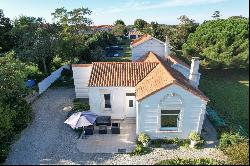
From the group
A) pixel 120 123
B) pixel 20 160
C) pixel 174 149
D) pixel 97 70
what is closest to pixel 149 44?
pixel 97 70

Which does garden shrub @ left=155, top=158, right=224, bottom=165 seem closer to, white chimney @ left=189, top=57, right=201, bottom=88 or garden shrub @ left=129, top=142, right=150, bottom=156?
garden shrub @ left=129, top=142, right=150, bottom=156

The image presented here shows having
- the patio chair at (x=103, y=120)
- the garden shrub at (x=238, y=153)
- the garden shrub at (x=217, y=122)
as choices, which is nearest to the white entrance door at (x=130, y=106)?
the patio chair at (x=103, y=120)

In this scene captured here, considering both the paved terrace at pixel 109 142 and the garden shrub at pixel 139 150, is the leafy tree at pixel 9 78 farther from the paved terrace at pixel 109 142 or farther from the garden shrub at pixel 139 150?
the garden shrub at pixel 139 150

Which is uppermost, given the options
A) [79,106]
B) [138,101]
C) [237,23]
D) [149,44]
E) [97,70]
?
[237,23]

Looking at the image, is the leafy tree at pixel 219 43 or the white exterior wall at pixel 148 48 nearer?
the white exterior wall at pixel 148 48

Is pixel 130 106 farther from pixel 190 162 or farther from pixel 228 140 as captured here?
pixel 228 140

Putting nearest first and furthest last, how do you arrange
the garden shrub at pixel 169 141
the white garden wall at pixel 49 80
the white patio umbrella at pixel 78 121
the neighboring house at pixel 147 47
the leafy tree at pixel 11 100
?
the garden shrub at pixel 169 141
the white patio umbrella at pixel 78 121
the leafy tree at pixel 11 100
the white garden wall at pixel 49 80
the neighboring house at pixel 147 47

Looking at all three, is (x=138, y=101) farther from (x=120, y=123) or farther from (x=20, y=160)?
(x=20, y=160)
